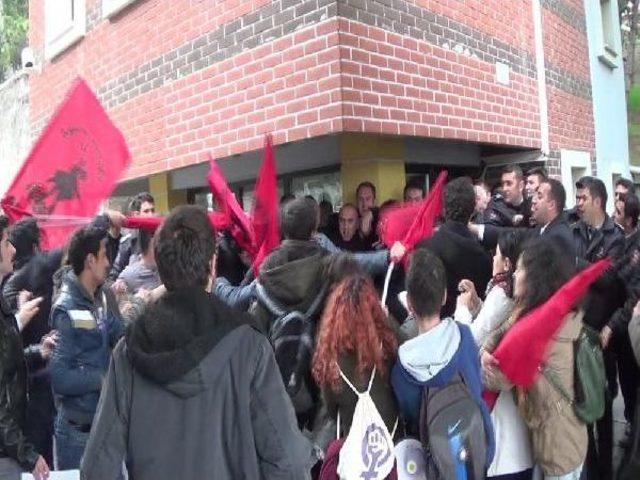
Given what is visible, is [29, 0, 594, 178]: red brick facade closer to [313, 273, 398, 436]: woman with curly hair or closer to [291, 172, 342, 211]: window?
[291, 172, 342, 211]: window

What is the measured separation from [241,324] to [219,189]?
2356 mm

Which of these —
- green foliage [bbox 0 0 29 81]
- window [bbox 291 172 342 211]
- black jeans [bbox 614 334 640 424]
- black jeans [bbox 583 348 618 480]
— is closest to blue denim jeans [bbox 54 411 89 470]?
black jeans [bbox 583 348 618 480]

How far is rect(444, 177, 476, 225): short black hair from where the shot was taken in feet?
13.4

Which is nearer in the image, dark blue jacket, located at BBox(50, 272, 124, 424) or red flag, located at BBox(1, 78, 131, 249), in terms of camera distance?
dark blue jacket, located at BBox(50, 272, 124, 424)

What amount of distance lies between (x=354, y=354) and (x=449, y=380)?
1.40ft

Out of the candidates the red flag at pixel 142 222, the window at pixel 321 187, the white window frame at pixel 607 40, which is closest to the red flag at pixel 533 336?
the red flag at pixel 142 222

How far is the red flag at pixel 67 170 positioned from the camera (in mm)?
4152

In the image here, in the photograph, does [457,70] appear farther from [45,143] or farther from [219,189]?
[45,143]

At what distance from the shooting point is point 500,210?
18.2ft

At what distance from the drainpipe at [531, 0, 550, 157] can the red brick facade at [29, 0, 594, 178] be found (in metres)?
0.09

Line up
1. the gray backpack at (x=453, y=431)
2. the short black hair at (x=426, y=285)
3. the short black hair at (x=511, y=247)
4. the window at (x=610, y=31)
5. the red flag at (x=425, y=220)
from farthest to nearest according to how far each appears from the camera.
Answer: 1. the window at (x=610, y=31)
2. the red flag at (x=425, y=220)
3. the short black hair at (x=511, y=247)
4. the short black hair at (x=426, y=285)
5. the gray backpack at (x=453, y=431)

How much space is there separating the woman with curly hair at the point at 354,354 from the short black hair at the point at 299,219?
1.92 ft

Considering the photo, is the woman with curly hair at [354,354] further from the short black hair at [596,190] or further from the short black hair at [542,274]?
the short black hair at [596,190]

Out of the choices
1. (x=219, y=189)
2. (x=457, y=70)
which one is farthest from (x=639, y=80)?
(x=219, y=189)
